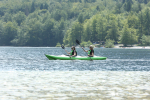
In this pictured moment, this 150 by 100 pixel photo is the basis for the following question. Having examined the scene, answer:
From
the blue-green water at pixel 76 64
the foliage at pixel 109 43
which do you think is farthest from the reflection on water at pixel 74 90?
the foliage at pixel 109 43

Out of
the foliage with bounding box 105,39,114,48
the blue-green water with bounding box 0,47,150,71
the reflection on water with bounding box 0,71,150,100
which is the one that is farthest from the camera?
the foliage with bounding box 105,39,114,48

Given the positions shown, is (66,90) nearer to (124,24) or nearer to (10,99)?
(10,99)

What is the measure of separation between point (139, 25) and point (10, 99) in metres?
152

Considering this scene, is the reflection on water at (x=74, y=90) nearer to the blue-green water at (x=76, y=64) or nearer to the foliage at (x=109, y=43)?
the blue-green water at (x=76, y=64)

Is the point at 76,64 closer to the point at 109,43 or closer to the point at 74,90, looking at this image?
the point at 74,90

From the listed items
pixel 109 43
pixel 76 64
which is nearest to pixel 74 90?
pixel 76 64

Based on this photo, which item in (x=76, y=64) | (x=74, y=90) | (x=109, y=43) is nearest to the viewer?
(x=74, y=90)

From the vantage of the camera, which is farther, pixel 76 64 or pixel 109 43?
pixel 109 43

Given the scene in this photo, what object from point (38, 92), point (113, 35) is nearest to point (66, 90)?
point (38, 92)

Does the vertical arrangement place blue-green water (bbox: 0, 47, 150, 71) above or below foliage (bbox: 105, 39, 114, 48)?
below

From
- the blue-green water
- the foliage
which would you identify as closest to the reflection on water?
the blue-green water

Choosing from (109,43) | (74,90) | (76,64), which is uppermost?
(109,43)

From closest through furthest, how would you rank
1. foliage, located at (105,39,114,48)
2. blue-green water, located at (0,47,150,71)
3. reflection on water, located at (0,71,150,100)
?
reflection on water, located at (0,71,150,100), blue-green water, located at (0,47,150,71), foliage, located at (105,39,114,48)

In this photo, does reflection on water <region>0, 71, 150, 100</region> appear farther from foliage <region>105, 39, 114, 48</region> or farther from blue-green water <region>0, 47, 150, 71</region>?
foliage <region>105, 39, 114, 48</region>
